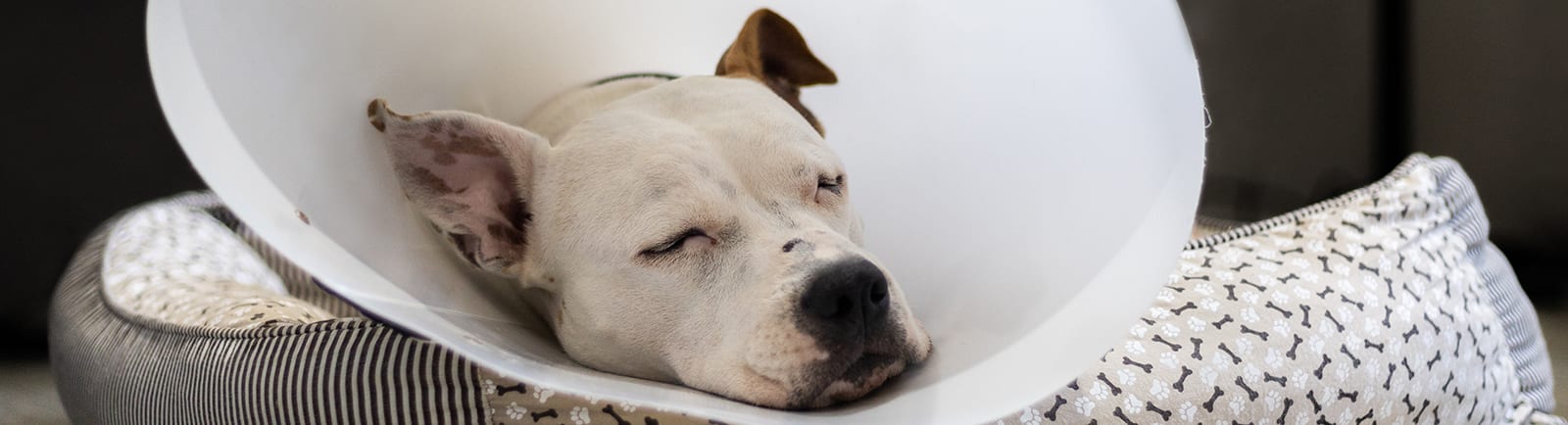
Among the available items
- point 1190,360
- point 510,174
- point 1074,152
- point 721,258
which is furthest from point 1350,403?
point 510,174

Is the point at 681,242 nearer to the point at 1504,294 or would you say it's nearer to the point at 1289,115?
the point at 1504,294

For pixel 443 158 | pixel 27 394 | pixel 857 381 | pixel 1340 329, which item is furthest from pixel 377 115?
pixel 27 394

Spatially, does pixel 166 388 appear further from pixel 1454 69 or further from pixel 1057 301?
pixel 1454 69

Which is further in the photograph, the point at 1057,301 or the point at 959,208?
the point at 959,208

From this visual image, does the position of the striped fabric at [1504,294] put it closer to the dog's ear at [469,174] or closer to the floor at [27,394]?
the dog's ear at [469,174]

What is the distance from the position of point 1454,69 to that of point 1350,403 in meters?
1.58

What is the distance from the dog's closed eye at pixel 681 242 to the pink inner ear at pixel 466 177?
12 centimetres

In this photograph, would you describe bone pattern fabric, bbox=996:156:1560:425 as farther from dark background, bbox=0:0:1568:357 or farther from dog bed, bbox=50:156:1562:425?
dark background, bbox=0:0:1568:357

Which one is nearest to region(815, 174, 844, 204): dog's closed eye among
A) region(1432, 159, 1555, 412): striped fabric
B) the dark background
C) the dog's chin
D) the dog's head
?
the dog's head

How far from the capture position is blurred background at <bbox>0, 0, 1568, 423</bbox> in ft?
6.40

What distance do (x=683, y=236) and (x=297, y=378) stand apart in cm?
26

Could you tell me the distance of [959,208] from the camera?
79 centimetres

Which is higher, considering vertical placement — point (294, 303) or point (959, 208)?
point (959, 208)

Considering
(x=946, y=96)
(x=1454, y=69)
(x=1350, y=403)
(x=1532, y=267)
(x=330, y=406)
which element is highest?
(x=946, y=96)
